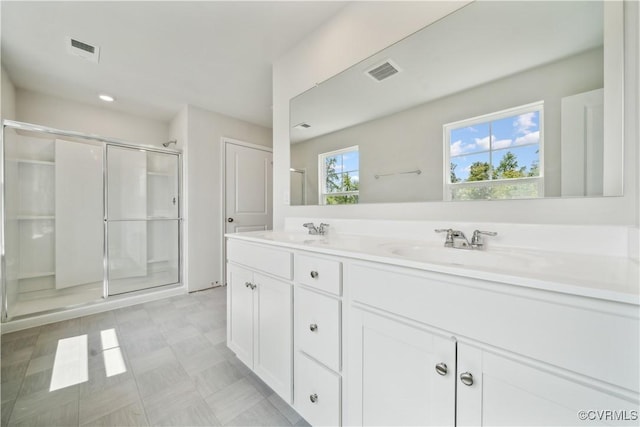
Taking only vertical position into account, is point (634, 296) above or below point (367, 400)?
above

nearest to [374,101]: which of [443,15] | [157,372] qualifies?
[443,15]

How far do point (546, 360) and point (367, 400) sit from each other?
572 mm

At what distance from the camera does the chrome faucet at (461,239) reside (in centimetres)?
100

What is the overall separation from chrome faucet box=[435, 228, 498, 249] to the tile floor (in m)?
1.11

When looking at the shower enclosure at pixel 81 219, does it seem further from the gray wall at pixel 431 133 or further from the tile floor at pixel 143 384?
the gray wall at pixel 431 133

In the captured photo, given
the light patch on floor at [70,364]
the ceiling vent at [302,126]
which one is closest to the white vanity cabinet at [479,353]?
the ceiling vent at [302,126]

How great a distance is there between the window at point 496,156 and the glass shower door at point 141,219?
314 centimetres

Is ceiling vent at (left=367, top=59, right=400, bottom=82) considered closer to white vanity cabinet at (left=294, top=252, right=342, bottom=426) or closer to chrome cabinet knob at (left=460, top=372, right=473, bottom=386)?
white vanity cabinet at (left=294, top=252, right=342, bottom=426)

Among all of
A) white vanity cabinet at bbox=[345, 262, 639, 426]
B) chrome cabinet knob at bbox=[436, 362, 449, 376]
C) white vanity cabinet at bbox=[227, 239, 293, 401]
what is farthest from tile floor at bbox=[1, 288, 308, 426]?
chrome cabinet knob at bbox=[436, 362, 449, 376]

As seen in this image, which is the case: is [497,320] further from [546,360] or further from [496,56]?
[496,56]

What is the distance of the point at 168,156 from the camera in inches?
122

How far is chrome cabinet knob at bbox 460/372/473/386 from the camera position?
0.61m

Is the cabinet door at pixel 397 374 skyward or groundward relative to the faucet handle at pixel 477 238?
groundward

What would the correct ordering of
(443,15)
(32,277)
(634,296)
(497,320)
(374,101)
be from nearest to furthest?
(634,296) → (497,320) → (443,15) → (374,101) → (32,277)
